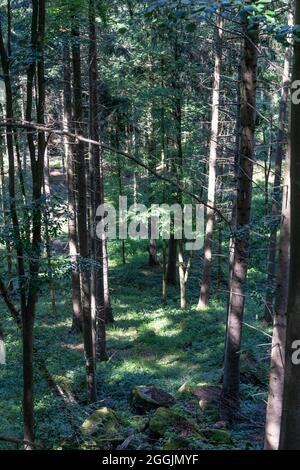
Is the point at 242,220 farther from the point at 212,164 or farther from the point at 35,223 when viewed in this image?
the point at 212,164

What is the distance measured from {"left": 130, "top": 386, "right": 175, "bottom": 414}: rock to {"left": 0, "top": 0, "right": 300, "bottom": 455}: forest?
0.15ft

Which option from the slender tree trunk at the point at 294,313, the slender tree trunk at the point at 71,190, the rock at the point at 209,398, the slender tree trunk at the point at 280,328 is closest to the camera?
the slender tree trunk at the point at 294,313

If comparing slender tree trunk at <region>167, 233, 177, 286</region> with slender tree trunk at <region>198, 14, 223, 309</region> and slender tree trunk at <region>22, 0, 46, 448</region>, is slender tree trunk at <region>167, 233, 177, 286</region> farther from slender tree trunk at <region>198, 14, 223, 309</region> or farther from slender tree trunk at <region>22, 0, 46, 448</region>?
slender tree trunk at <region>22, 0, 46, 448</region>

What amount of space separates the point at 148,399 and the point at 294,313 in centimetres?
756

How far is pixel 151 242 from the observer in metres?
26.7

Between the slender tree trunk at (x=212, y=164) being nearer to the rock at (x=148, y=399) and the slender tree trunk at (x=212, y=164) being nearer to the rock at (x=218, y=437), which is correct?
the rock at (x=148, y=399)

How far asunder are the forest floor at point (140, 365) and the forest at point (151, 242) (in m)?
0.08

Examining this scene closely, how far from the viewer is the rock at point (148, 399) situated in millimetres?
10727

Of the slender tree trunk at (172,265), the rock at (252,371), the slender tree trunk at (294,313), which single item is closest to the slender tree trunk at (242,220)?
the rock at (252,371)

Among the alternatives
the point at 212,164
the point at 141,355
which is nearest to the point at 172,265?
the point at 212,164

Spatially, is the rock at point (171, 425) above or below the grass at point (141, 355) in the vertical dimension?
above
